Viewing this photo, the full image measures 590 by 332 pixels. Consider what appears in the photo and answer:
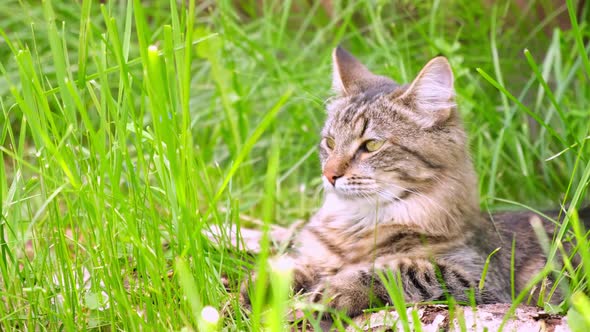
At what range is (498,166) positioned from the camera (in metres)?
3.98

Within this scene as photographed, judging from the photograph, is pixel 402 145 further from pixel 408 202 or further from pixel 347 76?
pixel 347 76

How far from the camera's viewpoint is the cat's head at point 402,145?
113 inches

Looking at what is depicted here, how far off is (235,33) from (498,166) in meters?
1.77

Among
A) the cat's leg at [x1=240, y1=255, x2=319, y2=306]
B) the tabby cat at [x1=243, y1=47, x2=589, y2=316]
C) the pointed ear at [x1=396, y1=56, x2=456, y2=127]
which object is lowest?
the cat's leg at [x1=240, y1=255, x2=319, y2=306]

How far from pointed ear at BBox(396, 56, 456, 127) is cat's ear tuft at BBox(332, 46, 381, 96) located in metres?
0.36

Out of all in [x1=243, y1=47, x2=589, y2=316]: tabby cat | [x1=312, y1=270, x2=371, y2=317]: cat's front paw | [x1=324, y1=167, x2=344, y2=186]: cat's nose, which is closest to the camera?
[x1=312, y1=270, x2=371, y2=317]: cat's front paw

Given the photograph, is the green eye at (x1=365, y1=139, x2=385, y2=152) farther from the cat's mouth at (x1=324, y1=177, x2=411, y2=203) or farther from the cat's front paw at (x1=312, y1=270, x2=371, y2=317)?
the cat's front paw at (x1=312, y1=270, x2=371, y2=317)

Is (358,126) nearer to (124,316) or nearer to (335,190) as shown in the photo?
(335,190)

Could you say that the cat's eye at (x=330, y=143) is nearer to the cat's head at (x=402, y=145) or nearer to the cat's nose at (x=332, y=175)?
the cat's head at (x=402, y=145)

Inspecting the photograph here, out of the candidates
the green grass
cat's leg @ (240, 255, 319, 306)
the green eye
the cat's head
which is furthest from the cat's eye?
cat's leg @ (240, 255, 319, 306)

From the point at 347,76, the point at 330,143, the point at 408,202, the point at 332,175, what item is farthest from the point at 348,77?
the point at 408,202

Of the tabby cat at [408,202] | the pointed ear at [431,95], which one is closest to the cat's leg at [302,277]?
the tabby cat at [408,202]

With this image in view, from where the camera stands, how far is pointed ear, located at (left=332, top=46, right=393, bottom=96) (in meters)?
3.30

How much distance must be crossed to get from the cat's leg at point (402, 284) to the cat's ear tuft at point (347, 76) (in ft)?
2.98
